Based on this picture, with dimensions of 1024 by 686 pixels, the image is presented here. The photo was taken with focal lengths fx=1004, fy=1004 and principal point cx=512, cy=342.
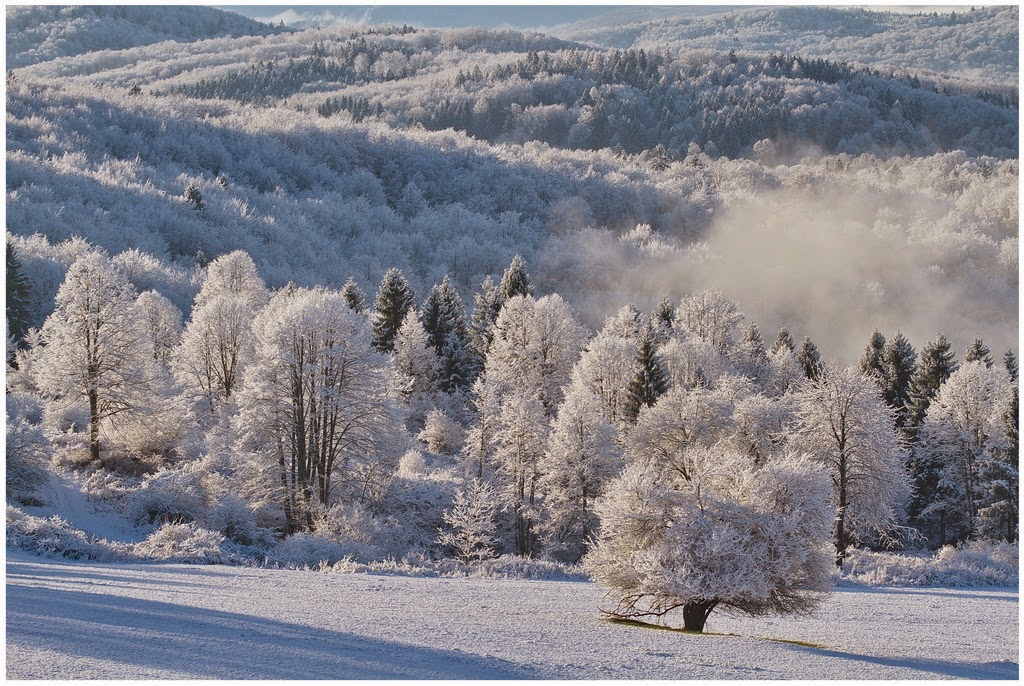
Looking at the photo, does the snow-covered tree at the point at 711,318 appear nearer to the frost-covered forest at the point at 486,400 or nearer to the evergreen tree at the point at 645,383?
the frost-covered forest at the point at 486,400

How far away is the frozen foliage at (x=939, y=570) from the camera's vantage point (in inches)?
1485

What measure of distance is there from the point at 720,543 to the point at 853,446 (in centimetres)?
3117

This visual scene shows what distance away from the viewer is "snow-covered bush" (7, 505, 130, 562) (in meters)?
30.1

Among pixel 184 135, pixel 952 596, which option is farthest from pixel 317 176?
pixel 952 596

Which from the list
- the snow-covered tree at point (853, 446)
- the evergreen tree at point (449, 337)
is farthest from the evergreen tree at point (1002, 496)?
the evergreen tree at point (449, 337)

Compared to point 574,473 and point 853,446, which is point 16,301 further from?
point 853,446

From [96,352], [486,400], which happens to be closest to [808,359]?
[486,400]

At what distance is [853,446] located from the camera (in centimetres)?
Result: 4894

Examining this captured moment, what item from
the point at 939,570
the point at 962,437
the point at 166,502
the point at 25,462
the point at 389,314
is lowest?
the point at 939,570

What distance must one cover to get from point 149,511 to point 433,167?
14216 cm

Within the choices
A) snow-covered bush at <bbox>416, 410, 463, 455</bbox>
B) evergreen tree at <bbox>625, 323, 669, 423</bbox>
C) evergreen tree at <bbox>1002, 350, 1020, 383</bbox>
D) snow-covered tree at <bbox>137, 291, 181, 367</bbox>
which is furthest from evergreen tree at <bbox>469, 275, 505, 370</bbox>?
evergreen tree at <bbox>1002, 350, 1020, 383</bbox>

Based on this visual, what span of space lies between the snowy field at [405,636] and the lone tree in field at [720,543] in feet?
3.03

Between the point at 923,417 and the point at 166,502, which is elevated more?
the point at 923,417

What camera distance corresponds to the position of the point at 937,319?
125875mm
